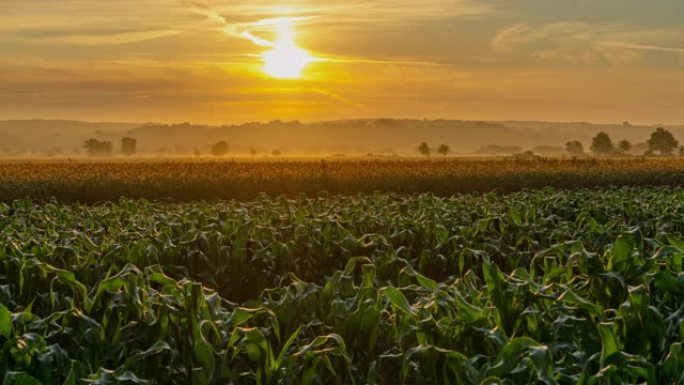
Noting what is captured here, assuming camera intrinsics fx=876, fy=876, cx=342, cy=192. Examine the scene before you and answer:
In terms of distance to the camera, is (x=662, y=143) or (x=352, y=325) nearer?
(x=352, y=325)

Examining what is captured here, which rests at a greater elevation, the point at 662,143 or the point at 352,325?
the point at 662,143

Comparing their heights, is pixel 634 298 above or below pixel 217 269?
above

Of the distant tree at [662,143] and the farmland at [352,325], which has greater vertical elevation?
the distant tree at [662,143]

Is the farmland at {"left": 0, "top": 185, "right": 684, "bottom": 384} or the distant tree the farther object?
the distant tree

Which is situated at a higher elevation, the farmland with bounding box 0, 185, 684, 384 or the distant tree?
the distant tree

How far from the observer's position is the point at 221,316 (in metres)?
5.81

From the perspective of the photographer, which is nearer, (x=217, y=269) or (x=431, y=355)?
(x=431, y=355)

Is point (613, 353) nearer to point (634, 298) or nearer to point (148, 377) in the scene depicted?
point (634, 298)

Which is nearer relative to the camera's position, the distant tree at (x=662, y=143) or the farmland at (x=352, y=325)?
the farmland at (x=352, y=325)

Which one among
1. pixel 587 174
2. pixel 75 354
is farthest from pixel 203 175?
pixel 75 354

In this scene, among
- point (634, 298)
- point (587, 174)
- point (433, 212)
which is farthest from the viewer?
point (587, 174)

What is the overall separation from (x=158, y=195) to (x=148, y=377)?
2994 centimetres

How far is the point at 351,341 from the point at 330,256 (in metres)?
6.29

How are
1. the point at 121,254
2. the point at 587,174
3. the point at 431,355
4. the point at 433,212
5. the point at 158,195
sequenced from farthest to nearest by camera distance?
the point at 587,174 → the point at 158,195 → the point at 433,212 → the point at 121,254 → the point at 431,355
